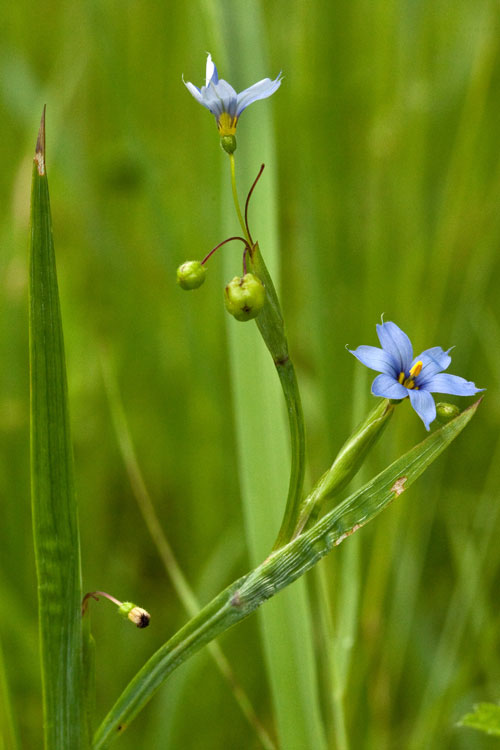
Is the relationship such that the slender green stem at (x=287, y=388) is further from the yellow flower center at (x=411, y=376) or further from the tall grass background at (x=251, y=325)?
the tall grass background at (x=251, y=325)

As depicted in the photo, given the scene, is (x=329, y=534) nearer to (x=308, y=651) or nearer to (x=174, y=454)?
(x=308, y=651)

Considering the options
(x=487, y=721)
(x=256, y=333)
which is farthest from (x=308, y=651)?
(x=256, y=333)

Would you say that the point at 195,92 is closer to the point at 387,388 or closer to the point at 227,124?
the point at 227,124

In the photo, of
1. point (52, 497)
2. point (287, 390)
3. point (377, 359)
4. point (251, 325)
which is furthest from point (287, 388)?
point (251, 325)

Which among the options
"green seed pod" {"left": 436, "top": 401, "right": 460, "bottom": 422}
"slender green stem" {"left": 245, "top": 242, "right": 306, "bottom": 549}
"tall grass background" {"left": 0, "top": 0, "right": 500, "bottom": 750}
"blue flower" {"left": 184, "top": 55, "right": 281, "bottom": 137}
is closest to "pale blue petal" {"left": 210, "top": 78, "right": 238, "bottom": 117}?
"blue flower" {"left": 184, "top": 55, "right": 281, "bottom": 137}

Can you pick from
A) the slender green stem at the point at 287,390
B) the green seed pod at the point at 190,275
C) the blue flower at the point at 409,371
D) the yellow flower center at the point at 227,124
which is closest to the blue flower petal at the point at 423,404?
the blue flower at the point at 409,371

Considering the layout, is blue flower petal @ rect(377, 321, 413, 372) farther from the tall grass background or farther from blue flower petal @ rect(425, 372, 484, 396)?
the tall grass background
